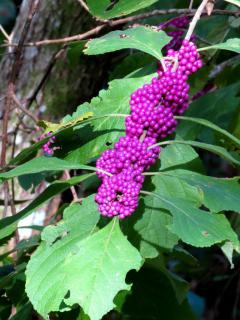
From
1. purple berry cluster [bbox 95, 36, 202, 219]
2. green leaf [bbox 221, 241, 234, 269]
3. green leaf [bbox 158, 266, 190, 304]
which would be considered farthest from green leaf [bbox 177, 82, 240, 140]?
green leaf [bbox 221, 241, 234, 269]

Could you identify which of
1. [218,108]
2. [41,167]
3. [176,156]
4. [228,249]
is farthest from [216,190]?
[218,108]

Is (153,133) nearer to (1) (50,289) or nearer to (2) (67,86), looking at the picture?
(1) (50,289)

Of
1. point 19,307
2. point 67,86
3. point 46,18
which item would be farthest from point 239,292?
point 19,307

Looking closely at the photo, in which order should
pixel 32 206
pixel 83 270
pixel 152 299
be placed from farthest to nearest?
Result: pixel 152 299 < pixel 32 206 < pixel 83 270

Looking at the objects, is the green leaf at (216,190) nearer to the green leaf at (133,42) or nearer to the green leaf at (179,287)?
the green leaf at (133,42)

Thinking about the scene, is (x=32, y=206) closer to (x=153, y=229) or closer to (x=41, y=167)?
(x=41, y=167)

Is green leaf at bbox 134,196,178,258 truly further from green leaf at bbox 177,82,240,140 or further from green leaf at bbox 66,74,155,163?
green leaf at bbox 177,82,240,140
